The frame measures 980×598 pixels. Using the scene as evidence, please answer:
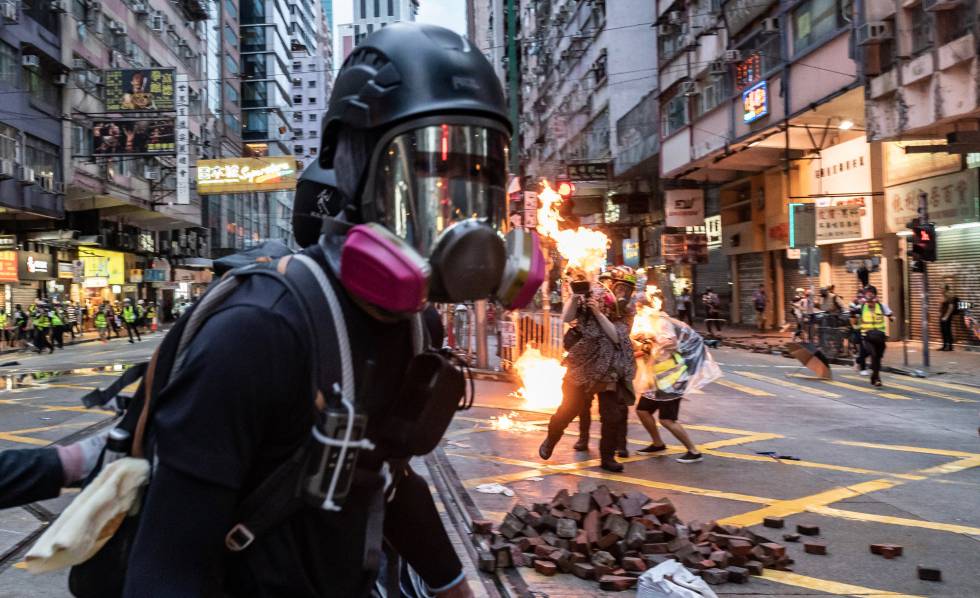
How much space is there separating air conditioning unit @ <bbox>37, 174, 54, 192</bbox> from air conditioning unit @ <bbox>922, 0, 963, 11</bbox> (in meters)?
29.7

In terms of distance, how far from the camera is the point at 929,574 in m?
4.68

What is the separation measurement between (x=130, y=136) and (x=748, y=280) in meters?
24.1

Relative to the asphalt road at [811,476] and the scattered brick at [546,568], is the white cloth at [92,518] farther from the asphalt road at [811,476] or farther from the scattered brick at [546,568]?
the scattered brick at [546,568]

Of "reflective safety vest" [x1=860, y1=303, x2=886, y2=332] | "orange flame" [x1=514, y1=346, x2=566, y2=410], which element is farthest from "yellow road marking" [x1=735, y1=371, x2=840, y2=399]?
"orange flame" [x1=514, y1=346, x2=566, y2=410]

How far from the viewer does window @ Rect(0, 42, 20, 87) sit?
29166 mm

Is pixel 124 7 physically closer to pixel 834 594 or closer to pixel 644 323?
pixel 644 323

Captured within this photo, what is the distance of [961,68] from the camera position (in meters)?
16.0

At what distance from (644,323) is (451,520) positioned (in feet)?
11.9

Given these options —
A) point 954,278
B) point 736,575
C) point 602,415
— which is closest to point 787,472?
point 602,415

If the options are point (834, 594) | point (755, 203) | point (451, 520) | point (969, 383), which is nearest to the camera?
point (834, 594)

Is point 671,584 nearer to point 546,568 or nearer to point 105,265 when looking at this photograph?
point 546,568

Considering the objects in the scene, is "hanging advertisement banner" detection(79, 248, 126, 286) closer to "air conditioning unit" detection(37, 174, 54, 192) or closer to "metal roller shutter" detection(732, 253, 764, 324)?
"air conditioning unit" detection(37, 174, 54, 192)

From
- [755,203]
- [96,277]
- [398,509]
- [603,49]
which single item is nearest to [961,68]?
[755,203]

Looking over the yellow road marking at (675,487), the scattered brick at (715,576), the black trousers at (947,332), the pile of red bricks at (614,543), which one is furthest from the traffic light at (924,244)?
the scattered brick at (715,576)
